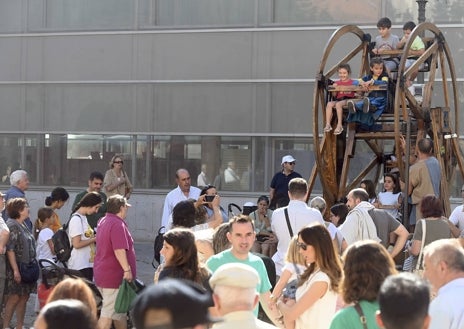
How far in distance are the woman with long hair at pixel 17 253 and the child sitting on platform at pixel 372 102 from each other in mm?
4622

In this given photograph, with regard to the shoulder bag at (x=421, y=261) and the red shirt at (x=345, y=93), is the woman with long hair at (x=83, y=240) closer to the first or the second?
the shoulder bag at (x=421, y=261)

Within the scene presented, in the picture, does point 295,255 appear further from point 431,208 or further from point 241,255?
point 431,208

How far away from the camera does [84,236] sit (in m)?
11.6

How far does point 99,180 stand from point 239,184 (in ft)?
24.2

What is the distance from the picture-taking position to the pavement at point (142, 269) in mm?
13395

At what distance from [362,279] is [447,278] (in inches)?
21.3

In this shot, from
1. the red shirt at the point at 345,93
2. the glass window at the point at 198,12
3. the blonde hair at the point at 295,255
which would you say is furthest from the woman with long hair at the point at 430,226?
the glass window at the point at 198,12

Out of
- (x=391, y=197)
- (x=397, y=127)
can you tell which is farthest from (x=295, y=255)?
(x=391, y=197)

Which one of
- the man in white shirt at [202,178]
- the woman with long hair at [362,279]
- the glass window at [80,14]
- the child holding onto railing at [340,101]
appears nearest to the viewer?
the woman with long hair at [362,279]

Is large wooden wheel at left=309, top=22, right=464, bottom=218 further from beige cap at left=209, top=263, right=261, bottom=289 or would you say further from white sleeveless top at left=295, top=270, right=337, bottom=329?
beige cap at left=209, top=263, right=261, bottom=289

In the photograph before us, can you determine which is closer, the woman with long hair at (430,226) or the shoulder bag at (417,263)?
the shoulder bag at (417,263)

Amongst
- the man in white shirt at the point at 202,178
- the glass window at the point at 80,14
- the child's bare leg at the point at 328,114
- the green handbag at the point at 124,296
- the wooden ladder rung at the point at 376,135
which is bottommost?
the green handbag at the point at 124,296

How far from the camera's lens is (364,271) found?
19.6 feet

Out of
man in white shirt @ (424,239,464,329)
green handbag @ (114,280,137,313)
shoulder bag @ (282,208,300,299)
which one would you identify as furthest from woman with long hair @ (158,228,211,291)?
green handbag @ (114,280,137,313)
